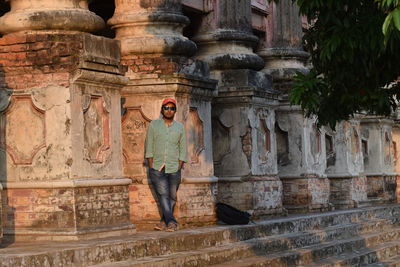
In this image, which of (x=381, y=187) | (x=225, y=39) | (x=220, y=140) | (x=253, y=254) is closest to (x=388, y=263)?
(x=253, y=254)

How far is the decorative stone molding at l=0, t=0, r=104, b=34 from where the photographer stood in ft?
45.8

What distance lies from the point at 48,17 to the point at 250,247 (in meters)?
3.72

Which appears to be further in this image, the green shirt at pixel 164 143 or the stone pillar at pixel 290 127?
the stone pillar at pixel 290 127

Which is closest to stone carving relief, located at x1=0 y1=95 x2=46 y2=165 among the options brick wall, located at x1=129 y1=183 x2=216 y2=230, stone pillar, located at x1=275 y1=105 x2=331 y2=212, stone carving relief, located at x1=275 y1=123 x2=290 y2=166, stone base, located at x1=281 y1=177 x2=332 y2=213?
brick wall, located at x1=129 y1=183 x2=216 y2=230

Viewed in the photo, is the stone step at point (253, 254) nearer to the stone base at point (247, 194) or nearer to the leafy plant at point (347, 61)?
the stone base at point (247, 194)

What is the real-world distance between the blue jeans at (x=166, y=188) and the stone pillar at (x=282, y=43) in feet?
20.1

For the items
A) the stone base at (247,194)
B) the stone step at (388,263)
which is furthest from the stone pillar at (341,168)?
the stone step at (388,263)

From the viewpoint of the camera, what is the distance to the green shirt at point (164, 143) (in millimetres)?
15375

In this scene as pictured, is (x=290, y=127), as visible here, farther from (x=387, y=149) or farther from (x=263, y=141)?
(x=387, y=149)

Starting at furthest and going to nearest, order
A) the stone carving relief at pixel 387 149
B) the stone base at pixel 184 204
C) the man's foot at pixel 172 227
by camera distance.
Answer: the stone carving relief at pixel 387 149 → the stone base at pixel 184 204 → the man's foot at pixel 172 227

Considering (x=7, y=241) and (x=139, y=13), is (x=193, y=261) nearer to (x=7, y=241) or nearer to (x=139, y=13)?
(x=7, y=241)

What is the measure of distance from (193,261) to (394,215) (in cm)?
931

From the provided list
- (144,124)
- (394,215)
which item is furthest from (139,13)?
(394,215)

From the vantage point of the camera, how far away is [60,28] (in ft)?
45.9
